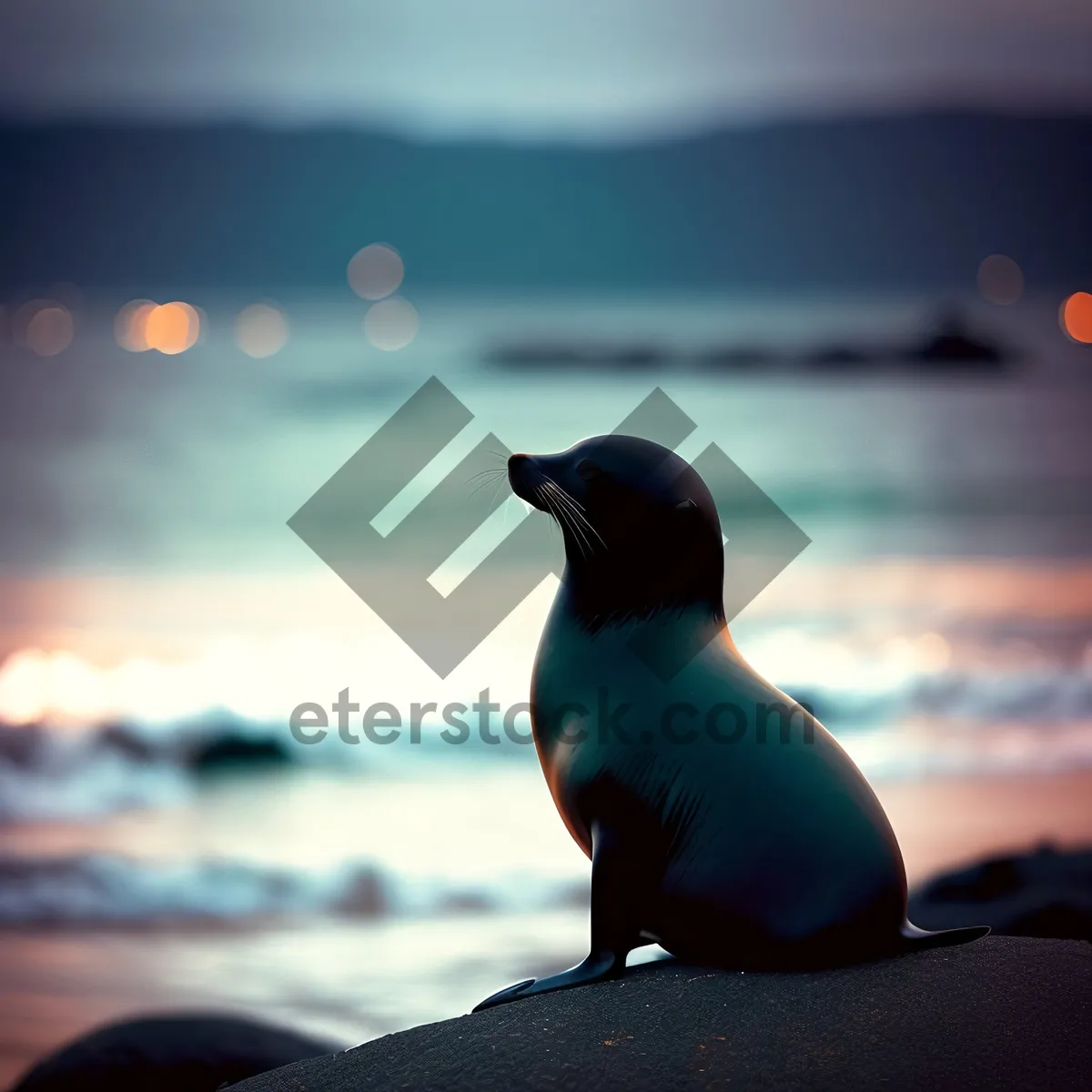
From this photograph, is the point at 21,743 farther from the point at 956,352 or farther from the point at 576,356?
the point at 576,356

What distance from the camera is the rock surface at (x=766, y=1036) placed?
3.22 meters

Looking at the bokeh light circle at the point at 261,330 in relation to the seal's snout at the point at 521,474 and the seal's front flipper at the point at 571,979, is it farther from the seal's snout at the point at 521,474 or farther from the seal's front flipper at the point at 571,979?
the seal's front flipper at the point at 571,979

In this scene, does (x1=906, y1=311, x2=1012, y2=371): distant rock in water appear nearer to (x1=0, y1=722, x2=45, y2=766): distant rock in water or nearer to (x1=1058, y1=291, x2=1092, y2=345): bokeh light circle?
(x1=1058, y1=291, x2=1092, y2=345): bokeh light circle

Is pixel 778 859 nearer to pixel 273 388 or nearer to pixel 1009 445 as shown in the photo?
pixel 1009 445

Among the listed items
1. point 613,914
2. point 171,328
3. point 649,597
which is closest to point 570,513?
point 649,597

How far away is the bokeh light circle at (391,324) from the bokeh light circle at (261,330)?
4.62 meters

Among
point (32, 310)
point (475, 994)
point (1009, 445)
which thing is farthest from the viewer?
point (32, 310)

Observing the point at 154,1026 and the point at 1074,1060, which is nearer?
the point at 1074,1060

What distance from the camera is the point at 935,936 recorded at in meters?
3.99

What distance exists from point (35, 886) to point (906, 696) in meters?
6.25

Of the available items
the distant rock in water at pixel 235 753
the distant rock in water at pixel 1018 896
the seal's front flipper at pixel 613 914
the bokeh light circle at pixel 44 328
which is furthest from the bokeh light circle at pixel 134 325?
the seal's front flipper at pixel 613 914

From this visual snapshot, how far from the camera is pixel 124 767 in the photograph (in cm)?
919

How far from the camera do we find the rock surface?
3.22 meters

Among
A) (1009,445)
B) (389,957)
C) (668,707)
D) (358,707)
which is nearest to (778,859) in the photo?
(668,707)
